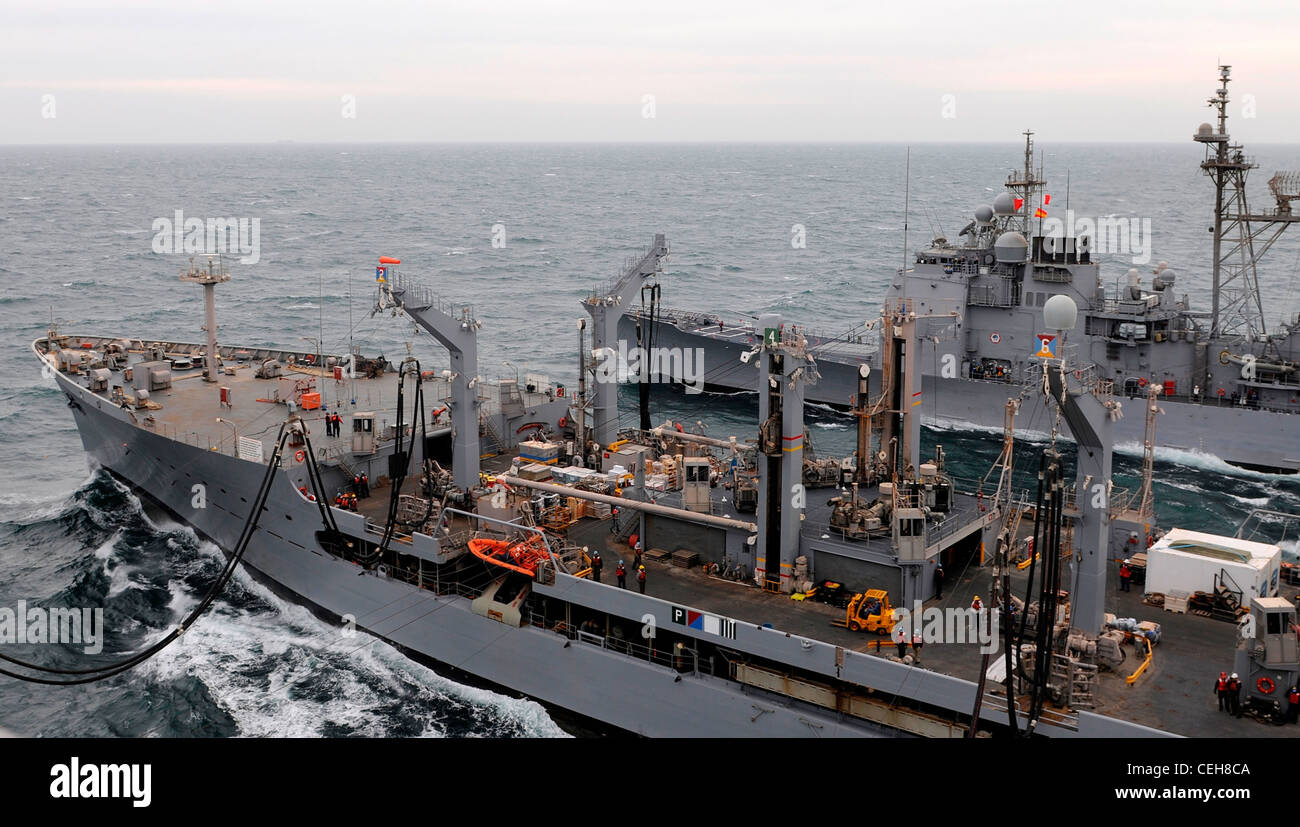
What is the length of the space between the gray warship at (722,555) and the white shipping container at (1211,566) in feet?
1.47

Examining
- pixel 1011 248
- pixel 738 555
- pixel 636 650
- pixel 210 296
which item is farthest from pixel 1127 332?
pixel 210 296

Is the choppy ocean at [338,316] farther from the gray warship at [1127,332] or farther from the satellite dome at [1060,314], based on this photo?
the satellite dome at [1060,314]

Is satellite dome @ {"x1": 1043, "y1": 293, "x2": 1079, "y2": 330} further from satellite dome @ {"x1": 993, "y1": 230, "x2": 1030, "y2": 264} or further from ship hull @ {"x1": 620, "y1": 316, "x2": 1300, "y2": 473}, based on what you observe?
satellite dome @ {"x1": 993, "y1": 230, "x2": 1030, "y2": 264}

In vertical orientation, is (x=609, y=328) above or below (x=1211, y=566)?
above

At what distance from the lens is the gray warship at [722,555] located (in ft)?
67.8

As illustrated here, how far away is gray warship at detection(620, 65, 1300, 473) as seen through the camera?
148ft

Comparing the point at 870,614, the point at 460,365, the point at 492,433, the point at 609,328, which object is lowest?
the point at 870,614

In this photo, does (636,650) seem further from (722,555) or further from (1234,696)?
(1234,696)

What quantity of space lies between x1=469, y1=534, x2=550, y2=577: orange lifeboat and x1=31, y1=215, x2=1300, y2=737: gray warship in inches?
3.0

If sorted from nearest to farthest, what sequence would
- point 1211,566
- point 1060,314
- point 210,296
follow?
point 1060,314 → point 1211,566 → point 210,296

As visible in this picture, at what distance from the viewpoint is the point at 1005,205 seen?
48.3 m

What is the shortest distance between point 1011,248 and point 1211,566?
26453 millimetres

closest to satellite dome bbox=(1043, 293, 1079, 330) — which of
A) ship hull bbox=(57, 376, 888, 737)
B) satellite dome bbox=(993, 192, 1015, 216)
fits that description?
ship hull bbox=(57, 376, 888, 737)

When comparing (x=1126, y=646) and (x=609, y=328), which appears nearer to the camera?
(x=1126, y=646)
